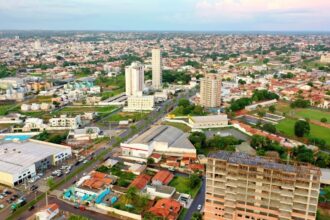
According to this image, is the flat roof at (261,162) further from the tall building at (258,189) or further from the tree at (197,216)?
the tree at (197,216)

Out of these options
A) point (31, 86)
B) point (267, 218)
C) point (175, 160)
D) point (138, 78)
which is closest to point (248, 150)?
point (175, 160)

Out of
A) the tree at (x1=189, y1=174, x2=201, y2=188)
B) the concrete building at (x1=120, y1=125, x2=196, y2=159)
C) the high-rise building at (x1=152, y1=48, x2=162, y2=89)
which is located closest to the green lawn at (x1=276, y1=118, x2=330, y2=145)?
the concrete building at (x1=120, y1=125, x2=196, y2=159)

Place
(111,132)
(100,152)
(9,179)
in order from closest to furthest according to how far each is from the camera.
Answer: (9,179) → (100,152) → (111,132)

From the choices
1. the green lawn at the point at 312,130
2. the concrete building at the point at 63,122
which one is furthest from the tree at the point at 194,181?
the concrete building at the point at 63,122

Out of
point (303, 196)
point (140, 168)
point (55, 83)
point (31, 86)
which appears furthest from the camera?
point (55, 83)

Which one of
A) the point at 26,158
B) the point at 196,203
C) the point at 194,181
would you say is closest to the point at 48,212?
the point at 26,158

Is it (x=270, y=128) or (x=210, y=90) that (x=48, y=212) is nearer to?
(x=270, y=128)

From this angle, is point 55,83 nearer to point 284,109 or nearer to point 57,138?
point 57,138
